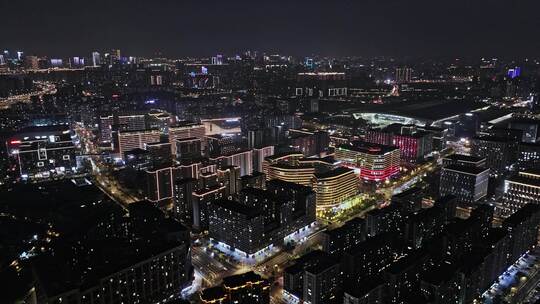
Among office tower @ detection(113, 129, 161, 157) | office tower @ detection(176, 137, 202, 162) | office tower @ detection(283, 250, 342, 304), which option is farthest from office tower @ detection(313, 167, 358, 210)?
office tower @ detection(113, 129, 161, 157)

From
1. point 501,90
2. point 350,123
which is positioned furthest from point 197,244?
point 501,90

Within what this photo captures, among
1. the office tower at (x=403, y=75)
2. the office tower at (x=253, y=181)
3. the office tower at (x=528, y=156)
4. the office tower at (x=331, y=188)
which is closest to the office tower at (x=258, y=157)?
the office tower at (x=253, y=181)

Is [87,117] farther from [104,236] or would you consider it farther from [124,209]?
[104,236]

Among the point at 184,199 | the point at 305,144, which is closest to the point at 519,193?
the point at 305,144

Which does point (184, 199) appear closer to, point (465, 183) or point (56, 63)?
point (465, 183)

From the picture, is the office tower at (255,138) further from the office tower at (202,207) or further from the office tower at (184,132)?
the office tower at (202,207)

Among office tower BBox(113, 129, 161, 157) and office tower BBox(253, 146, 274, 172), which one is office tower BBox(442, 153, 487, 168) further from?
office tower BBox(113, 129, 161, 157)
